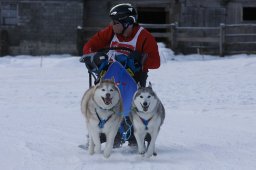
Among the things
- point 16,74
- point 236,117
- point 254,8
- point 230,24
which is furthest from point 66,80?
point 254,8

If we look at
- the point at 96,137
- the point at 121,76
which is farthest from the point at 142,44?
the point at 96,137

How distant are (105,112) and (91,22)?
19834 millimetres

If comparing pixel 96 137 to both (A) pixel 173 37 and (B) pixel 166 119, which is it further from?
(A) pixel 173 37

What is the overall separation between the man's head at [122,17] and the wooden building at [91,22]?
18070 mm

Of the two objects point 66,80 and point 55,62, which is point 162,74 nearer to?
point 66,80

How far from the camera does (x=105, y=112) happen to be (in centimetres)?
659

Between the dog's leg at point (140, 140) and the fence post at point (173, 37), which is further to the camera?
the fence post at point (173, 37)

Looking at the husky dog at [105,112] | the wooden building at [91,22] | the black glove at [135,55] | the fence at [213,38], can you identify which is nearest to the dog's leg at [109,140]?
the husky dog at [105,112]

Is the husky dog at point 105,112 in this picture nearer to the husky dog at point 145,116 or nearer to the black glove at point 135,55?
the husky dog at point 145,116

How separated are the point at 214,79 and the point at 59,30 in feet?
33.9

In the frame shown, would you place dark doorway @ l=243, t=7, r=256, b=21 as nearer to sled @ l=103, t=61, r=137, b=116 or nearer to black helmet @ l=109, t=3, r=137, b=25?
black helmet @ l=109, t=3, r=137, b=25

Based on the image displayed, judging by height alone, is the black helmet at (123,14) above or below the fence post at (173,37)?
above

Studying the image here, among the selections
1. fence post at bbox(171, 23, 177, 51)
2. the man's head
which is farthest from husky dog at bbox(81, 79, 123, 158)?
fence post at bbox(171, 23, 177, 51)

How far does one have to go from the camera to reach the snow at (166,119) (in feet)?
21.6
